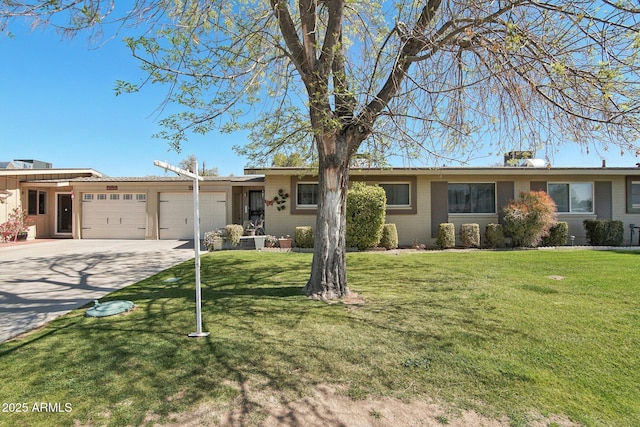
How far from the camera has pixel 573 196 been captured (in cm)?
1311

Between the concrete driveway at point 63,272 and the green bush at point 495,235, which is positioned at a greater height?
the green bush at point 495,235

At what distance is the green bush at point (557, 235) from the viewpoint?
12.0 metres

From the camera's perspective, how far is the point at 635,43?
3594 millimetres

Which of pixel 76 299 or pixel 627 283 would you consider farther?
pixel 627 283

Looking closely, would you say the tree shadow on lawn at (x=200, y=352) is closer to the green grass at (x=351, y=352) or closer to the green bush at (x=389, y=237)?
the green grass at (x=351, y=352)

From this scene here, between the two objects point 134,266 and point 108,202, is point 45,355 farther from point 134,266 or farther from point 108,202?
point 108,202

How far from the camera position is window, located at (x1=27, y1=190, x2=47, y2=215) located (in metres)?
15.4

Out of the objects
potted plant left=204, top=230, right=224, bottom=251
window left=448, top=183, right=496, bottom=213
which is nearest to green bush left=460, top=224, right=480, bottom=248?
window left=448, top=183, right=496, bottom=213

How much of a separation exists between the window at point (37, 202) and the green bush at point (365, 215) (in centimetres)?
1548

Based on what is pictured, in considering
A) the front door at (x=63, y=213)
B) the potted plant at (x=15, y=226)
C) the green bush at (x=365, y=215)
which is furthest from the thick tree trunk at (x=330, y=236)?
the front door at (x=63, y=213)

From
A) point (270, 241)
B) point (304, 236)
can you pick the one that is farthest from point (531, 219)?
point (270, 241)

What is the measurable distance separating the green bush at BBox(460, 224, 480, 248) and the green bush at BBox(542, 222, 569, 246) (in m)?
2.46

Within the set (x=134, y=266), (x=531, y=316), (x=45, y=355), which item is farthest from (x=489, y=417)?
(x=134, y=266)

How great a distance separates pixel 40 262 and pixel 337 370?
34.1 feet
